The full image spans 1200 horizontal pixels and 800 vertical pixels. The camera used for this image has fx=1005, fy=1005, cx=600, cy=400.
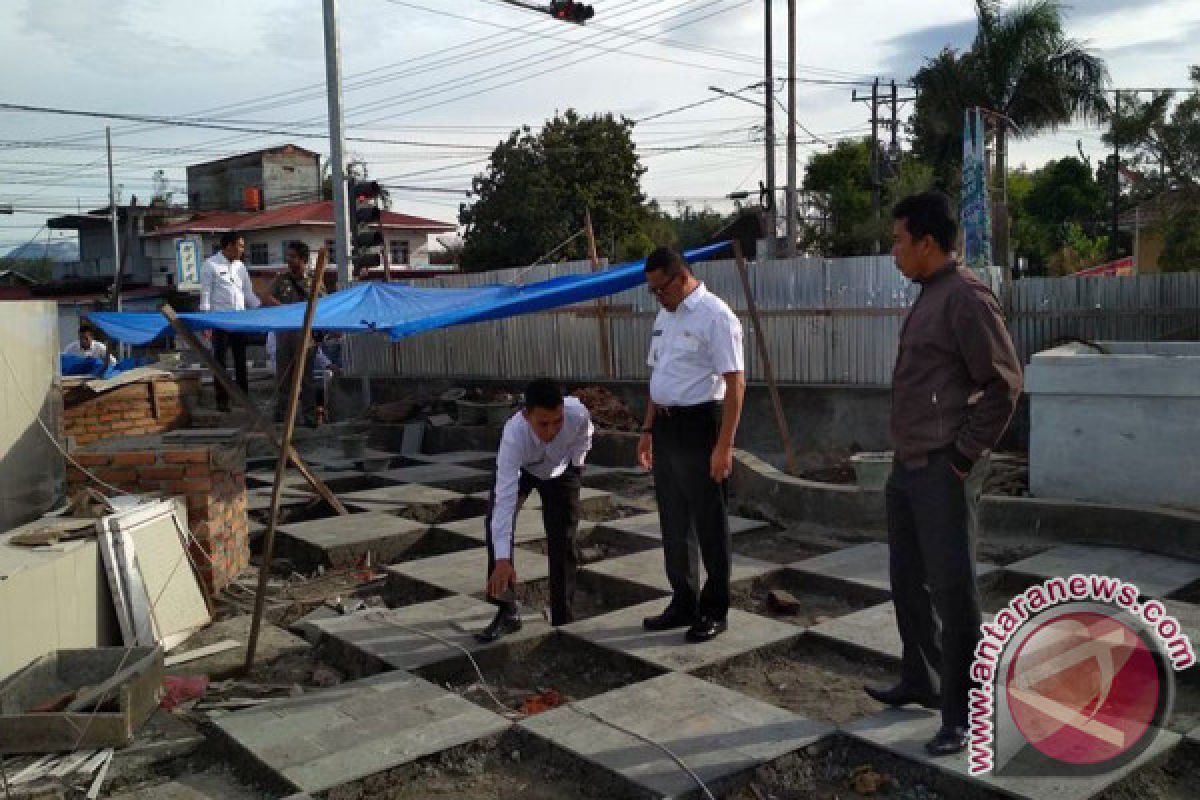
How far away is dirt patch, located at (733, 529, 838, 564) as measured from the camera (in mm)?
6184

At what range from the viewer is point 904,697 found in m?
3.58

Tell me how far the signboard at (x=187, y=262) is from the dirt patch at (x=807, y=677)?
17231 mm

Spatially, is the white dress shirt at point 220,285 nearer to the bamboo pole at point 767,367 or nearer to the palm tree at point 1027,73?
the bamboo pole at point 767,367

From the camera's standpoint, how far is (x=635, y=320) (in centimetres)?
1143

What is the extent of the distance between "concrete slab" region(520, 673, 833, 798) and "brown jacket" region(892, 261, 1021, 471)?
42.0 inches

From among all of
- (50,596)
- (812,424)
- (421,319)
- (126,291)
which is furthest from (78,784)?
→ (126,291)

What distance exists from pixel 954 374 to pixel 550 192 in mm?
26946

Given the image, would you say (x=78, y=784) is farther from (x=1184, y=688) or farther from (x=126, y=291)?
(x=126, y=291)

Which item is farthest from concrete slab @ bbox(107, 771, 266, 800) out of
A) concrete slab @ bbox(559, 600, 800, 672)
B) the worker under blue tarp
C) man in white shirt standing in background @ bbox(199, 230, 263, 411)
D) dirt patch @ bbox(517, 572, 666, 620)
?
man in white shirt standing in background @ bbox(199, 230, 263, 411)

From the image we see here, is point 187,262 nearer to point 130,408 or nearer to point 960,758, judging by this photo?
point 130,408

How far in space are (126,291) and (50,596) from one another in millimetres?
33998

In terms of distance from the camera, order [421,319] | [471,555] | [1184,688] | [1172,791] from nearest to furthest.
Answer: [1172,791]
[1184,688]
[471,555]
[421,319]

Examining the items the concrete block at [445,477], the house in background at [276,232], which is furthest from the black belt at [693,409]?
the house in background at [276,232]

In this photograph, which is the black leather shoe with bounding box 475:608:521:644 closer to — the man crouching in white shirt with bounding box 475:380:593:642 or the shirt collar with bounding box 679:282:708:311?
the man crouching in white shirt with bounding box 475:380:593:642
